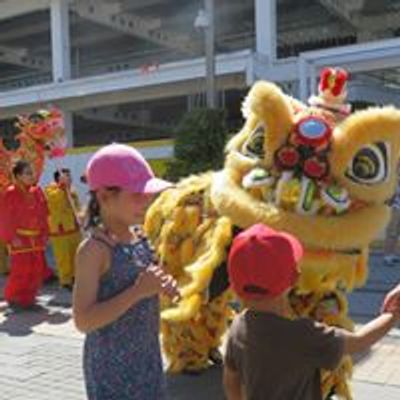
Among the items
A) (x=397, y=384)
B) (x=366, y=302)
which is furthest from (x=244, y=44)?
(x=397, y=384)

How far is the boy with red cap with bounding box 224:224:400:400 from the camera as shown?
2717mm

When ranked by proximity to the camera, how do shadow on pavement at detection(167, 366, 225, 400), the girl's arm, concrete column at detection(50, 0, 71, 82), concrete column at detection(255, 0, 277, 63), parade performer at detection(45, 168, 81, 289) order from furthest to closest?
1. concrete column at detection(50, 0, 71, 82)
2. concrete column at detection(255, 0, 277, 63)
3. parade performer at detection(45, 168, 81, 289)
4. shadow on pavement at detection(167, 366, 225, 400)
5. the girl's arm

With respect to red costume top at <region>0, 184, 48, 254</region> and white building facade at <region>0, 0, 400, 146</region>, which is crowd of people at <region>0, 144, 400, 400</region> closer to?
red costume top at <region>0, 184, 48, 254</region>

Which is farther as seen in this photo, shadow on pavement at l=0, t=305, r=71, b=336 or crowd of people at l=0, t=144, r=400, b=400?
shadow on pavement at l=0, t=305, r=71, b=336

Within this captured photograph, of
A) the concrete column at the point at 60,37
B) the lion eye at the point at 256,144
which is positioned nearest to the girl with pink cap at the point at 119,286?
the lion eye at the point at 256,144

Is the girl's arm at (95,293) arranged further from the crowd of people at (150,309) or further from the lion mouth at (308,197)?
the lion mouth at (308,197)

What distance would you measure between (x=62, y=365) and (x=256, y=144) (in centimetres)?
277

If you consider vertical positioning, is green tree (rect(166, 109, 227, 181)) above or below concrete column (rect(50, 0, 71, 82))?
below

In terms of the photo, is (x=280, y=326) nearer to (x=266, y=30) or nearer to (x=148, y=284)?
(x=148, y=284)

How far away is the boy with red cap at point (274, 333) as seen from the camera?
107 inches

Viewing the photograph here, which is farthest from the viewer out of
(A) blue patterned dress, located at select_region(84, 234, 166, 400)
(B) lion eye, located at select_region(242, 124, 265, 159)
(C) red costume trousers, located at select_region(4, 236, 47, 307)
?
(C) red costume trousers, located at select_region(4, 236, 47, 307)

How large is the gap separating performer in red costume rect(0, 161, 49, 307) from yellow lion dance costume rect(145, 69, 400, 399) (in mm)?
4691

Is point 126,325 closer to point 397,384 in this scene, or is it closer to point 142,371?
point 142,371

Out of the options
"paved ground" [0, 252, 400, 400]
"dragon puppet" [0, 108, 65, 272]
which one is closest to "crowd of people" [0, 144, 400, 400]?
"paved ground" [0, 252, 400, 400]
